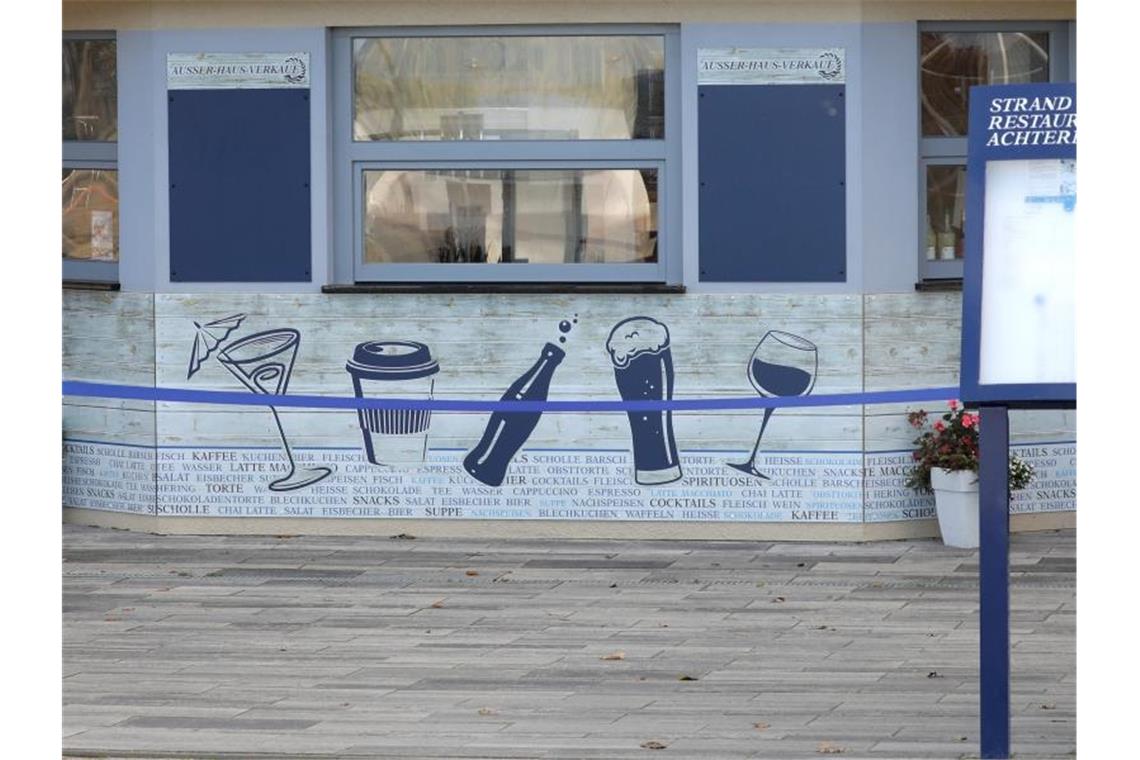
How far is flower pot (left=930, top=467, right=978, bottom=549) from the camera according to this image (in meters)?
12.5

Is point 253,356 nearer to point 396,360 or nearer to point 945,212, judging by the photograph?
point 396,360

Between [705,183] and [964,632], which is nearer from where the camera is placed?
[964,632]

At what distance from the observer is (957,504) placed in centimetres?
1252

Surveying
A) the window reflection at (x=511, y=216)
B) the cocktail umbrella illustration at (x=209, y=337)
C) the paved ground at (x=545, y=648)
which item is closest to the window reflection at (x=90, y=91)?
the cocktail umbrella illustration at (x=209, y=337)

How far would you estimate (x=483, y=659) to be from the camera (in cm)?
923

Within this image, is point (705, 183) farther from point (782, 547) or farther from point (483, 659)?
point (483, 659)

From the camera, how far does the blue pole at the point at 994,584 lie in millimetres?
7000

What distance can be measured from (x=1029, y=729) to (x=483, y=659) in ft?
8.57

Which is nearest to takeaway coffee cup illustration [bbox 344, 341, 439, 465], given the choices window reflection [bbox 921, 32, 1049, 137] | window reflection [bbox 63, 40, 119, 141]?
window reflection [bbox 63, 40, 119, 141]

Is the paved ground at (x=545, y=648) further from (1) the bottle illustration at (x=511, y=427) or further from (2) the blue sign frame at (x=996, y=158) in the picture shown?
(2) the blue sign frame at (x=996, y=158)

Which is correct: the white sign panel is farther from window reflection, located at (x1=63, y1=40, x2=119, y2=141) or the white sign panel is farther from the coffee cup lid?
window reflection, located at (x1=63, y1=40, x2=119, y2=141)

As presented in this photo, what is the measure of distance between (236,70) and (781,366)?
12.6 ft
